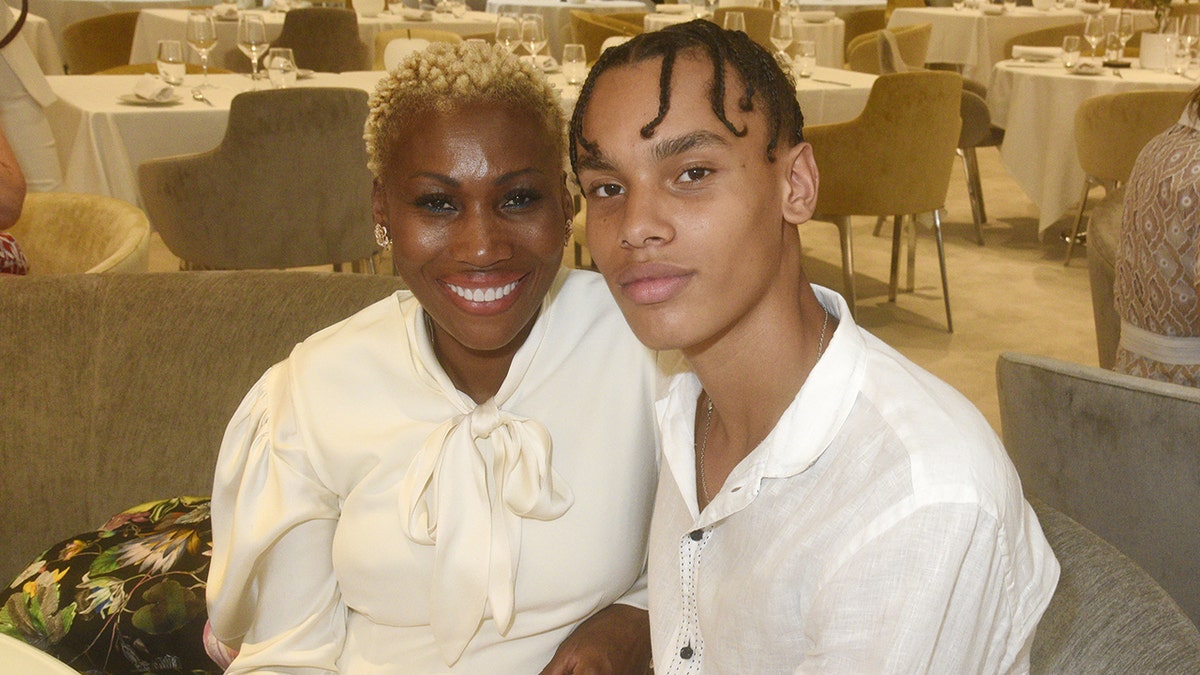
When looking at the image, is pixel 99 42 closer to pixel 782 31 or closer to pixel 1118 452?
pixel 782 31

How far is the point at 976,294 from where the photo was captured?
16.8ft

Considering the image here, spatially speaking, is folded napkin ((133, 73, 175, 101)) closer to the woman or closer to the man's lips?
the woman

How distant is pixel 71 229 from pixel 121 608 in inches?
49.8

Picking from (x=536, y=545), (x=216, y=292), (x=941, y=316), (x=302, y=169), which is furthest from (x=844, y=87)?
(x=536, y=545)

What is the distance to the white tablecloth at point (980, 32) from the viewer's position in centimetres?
730

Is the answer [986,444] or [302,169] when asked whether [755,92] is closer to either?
[986,444]

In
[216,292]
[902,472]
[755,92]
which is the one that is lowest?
[216,292]

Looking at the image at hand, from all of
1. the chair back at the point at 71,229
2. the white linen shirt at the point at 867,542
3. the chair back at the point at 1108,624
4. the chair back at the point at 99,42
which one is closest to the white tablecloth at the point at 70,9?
the chair back at the point at 99,42

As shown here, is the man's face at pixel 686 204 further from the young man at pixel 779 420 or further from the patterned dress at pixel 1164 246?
the patterned dress at pixel 1164 246

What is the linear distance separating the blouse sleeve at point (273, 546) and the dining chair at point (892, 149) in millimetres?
3032

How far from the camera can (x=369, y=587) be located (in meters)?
1.49

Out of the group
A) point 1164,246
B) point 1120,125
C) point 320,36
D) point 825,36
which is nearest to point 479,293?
point 1164,246

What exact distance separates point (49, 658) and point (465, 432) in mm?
566

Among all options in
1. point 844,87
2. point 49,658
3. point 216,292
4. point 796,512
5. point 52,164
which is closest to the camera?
point 49,658
